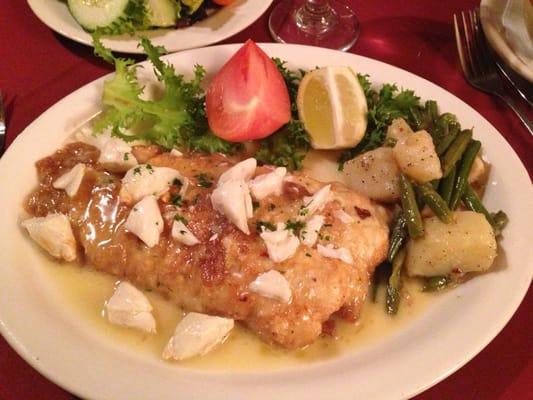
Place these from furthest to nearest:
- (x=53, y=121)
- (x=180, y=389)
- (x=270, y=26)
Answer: (x=270, y=26), (x=53, y=121), (x=180, y=389)

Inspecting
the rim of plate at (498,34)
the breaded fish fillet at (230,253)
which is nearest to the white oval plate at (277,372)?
the breaded fish fillet at (230,253)

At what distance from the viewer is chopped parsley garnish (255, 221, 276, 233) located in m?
2.28

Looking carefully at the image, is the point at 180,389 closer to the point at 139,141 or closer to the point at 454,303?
the point at 454,303

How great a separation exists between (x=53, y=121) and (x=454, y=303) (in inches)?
80.2

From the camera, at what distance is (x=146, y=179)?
240cm

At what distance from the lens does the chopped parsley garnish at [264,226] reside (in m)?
2.28

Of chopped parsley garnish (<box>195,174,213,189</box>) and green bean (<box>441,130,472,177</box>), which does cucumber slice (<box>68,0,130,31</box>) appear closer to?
chopped parsley garnish (<box>195,174,213,189</box>)

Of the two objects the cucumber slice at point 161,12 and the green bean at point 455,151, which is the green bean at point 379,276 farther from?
the cucumber slice at point 161,12

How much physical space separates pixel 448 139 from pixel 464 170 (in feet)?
0.57

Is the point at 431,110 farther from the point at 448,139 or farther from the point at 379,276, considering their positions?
the point at 379,276

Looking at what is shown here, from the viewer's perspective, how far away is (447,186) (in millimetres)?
2520

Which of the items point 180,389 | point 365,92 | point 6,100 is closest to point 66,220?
point 180,389

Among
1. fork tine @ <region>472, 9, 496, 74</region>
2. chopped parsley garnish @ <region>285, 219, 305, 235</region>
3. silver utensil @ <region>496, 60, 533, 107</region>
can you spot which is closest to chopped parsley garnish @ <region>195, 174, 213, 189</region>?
chopped parsley garnish @ <region>285, 219, 305, 235</region>

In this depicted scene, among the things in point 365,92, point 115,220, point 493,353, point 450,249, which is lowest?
point 493,353
